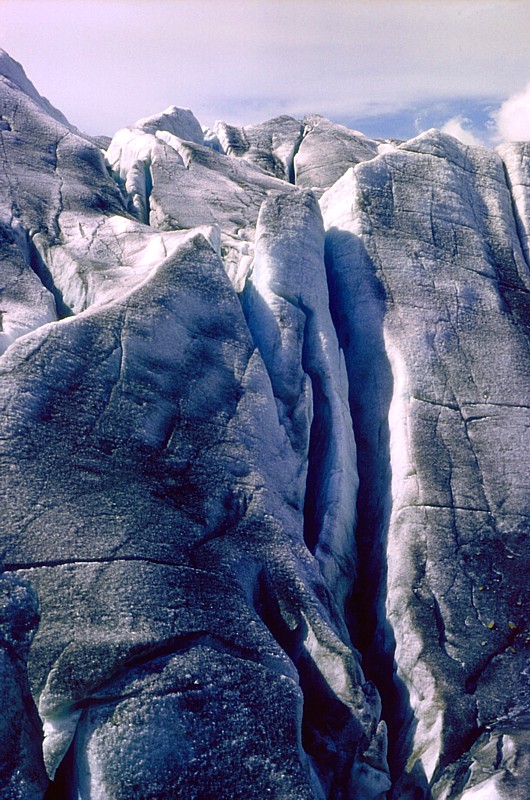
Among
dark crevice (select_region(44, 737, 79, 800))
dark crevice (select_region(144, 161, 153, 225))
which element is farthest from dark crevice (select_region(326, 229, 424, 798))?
dark crevice (select_region(144, 161, 153, 225))

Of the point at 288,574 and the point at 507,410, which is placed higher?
the point at 507,410

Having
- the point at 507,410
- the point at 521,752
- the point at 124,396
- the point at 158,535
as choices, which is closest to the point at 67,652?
the point at 158,535

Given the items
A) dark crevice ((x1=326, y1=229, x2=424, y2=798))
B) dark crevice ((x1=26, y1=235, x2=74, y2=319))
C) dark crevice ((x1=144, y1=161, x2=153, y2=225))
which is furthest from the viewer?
dark crevice ((x1=144, y1=161, x2=153, y2=225))

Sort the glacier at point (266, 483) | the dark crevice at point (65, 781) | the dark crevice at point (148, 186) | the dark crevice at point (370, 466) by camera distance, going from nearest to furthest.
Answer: the dark crevice at point (65, 781)
the glacier at point (266, 483)
the dark crevice at point (370, 466)
the dark crevice at point (148, 186)

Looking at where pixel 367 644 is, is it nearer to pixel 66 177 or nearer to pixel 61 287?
pixel 61 287


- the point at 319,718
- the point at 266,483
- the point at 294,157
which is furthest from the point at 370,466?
the point at 294,157

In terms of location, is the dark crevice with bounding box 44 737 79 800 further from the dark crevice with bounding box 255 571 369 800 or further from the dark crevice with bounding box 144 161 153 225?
the dark crevice with bounding box 144 161 153 225

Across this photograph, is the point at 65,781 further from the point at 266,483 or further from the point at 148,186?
the point at 148,186

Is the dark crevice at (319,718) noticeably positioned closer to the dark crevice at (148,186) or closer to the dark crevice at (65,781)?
the dark crevice at (65,781)

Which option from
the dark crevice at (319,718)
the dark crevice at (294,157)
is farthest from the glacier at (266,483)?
the dark crevice at (294,157)
